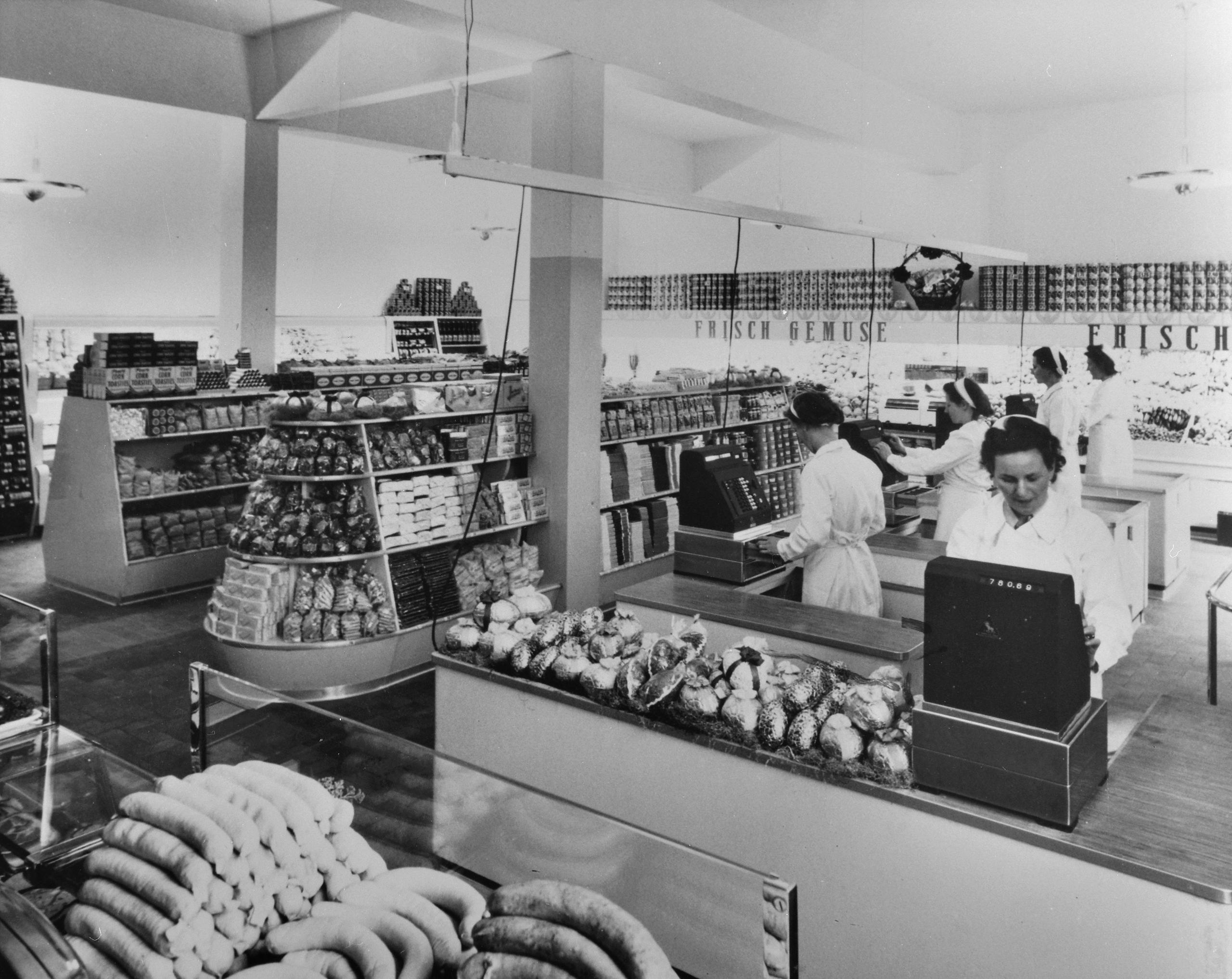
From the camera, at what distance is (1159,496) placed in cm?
582

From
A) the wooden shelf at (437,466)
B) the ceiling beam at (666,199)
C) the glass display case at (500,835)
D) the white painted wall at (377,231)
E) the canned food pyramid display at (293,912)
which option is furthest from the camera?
the white painted wall at (377,231)

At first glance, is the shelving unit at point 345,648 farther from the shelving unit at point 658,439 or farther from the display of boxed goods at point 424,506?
the shelving unit at point 658,439

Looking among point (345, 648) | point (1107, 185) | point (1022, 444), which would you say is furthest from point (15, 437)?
point (1107, 185)

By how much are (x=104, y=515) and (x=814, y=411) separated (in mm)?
5398

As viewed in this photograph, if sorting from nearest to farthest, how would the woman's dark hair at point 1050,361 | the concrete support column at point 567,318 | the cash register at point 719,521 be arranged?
the cash register at point 719,521 → the woman's dark hair at point 1050,361 → the concrete support column at point 567,318

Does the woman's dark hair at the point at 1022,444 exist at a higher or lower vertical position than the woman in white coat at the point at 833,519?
higher

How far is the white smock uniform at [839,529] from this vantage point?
4.61m

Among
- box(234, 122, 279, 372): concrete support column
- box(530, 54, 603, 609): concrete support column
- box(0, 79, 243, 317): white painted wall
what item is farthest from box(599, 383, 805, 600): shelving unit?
box(0, 79, 243, 317): white painted wall

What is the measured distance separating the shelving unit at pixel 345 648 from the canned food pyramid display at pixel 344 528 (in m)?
0.01

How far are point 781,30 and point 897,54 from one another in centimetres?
87

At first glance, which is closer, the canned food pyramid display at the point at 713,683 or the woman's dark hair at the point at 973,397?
the canned food pyramid display at the point at 713,683

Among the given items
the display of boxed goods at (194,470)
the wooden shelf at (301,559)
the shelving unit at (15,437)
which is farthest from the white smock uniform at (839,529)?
the shelving unit at (15,437)

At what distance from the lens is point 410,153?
11016mm

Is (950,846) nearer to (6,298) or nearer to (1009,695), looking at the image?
(1009,695)
